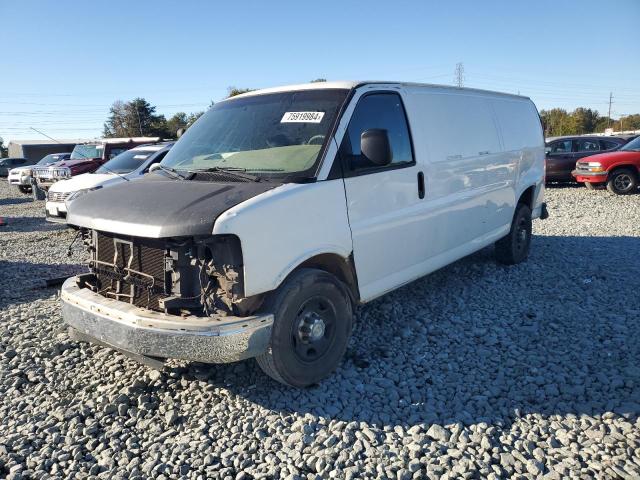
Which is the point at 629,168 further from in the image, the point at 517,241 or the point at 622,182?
the point at 517,241

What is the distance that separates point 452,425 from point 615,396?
1285 mm

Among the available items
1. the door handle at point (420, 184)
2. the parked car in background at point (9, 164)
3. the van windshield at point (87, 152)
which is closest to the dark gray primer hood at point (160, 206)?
the door handle at point (420, 184)

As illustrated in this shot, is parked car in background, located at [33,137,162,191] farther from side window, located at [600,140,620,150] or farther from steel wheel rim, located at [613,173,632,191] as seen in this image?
side window, located at [600,140,620,150]

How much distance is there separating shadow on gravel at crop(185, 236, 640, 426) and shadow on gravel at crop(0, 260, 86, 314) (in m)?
3.45

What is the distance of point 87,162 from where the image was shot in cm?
1595

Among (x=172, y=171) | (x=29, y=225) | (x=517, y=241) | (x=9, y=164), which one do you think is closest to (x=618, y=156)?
(x=517, y=241)

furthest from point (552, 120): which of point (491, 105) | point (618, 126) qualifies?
point (491, 105)

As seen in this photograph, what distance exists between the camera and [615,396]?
3.57m

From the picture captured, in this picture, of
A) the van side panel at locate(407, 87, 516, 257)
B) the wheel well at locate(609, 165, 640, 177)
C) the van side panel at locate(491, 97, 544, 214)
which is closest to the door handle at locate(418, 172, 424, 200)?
the van side panel at locate(407, 87, 516, 257)

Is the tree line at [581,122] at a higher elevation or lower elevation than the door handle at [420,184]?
higher

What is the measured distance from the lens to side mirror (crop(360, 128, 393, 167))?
3818 mm

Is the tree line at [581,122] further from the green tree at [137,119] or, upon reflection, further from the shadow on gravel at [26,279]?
the shadow on gravel at [26,279]

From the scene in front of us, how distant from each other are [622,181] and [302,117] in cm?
1429

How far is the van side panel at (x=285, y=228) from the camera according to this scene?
3.11m
